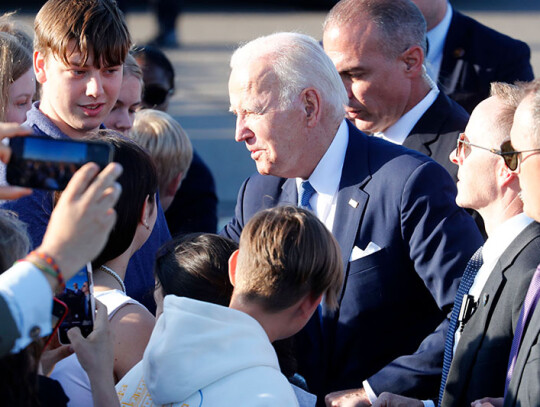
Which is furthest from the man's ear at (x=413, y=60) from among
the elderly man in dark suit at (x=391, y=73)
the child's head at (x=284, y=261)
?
the child's head at (x=284, y=261)

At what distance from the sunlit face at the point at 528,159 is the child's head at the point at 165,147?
228cm

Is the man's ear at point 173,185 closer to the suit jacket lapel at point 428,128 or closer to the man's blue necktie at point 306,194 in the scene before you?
the suit jacket lapel at point 428,128

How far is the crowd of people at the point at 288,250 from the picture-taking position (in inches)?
72.6

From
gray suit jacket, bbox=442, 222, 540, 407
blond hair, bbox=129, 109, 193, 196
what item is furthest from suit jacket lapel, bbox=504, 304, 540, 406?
blond hair, bbox=129, 109, 193, 196

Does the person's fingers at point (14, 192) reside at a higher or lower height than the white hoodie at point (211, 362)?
higher

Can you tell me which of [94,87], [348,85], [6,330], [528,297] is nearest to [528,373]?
[528,297]

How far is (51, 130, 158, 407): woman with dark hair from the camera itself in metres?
2.11

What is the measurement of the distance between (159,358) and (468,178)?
4.09ft

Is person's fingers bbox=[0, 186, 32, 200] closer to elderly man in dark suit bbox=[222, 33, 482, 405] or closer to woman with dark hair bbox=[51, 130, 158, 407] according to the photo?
woman with dark hair bbox=[51, 130, 158, 407]

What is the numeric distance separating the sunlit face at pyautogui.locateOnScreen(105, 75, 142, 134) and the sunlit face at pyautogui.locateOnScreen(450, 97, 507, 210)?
199cm

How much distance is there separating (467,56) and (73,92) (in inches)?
103

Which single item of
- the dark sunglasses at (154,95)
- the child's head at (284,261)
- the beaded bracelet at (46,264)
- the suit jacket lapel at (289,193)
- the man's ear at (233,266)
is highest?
the beaded bracelet at (46,264)

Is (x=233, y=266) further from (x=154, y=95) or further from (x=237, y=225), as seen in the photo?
(x=154, y=95)

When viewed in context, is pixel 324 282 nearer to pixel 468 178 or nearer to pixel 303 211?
pixel 303 211
